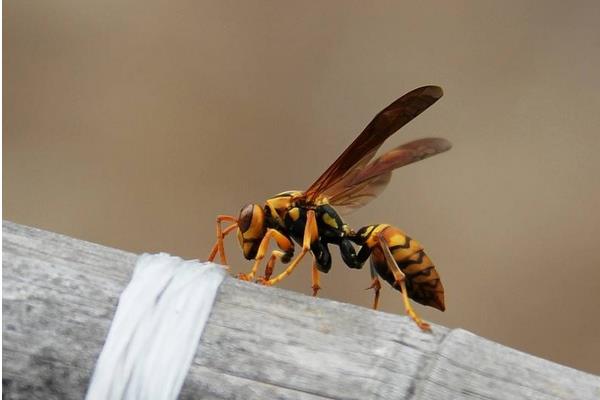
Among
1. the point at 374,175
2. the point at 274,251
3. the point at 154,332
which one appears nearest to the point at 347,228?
the point at 374,175

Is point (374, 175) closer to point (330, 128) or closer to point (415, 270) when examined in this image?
point (415, 270)

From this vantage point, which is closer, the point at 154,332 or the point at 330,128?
the point at 154,332

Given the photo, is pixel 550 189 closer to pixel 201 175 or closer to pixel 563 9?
pixel 563 9

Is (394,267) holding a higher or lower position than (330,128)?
lower

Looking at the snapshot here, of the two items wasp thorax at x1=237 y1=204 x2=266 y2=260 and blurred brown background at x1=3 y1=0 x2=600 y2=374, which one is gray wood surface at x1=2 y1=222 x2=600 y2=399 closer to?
wasp thorax at x1=237 y1=204 x2=266 y2=260

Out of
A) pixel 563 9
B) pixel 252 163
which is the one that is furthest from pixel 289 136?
pixel 563 9

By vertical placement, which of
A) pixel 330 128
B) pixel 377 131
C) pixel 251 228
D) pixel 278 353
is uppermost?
pixel 330 128

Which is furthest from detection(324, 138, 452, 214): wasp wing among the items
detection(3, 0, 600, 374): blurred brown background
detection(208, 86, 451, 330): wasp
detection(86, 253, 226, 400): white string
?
detection(3, 0, 600, 374): blurred brown background
